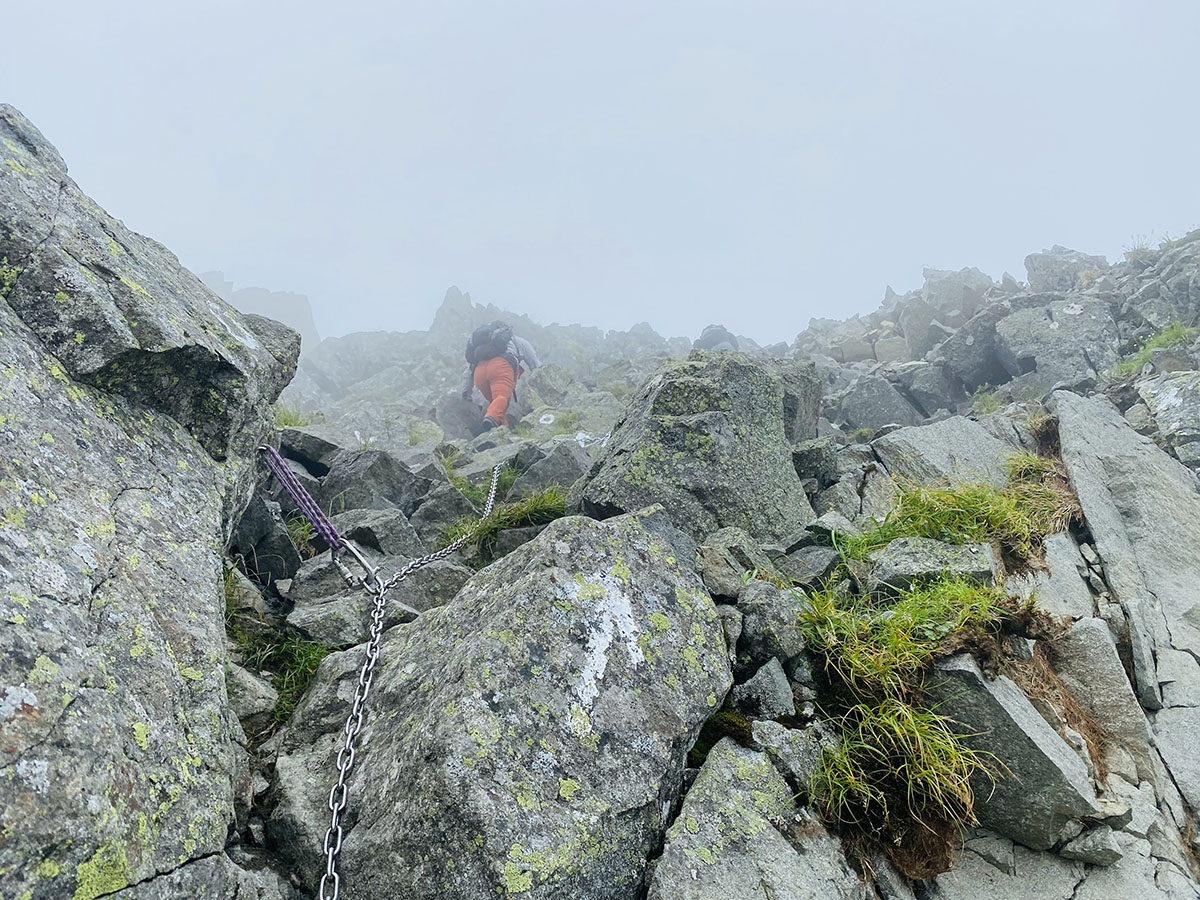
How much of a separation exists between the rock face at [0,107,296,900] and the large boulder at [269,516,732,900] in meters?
0.78

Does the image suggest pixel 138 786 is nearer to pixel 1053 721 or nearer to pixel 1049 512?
pixel 1053 721

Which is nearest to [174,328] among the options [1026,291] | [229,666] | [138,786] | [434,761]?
[229,666]

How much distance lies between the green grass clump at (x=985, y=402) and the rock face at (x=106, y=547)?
18.1m

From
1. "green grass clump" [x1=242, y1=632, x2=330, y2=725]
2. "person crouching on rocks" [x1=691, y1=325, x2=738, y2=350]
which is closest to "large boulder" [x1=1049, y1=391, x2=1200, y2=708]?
"green grass clump" [x1=242, y1=632, x2=330, y2=725]

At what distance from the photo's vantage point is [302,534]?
8812mm

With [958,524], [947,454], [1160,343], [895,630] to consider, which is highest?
[1160,343]

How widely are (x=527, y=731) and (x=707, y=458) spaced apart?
208 inches

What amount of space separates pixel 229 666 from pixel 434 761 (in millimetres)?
2684

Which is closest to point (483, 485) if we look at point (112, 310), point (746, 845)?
point (112, 310)

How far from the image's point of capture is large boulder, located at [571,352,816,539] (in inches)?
337

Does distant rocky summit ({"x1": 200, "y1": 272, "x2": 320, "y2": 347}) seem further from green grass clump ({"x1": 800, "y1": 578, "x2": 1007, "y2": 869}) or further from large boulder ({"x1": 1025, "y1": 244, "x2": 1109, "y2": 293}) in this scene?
green grass clump ({"x1": 800, "y1": 578, "x2": 1007, "y2": 869})

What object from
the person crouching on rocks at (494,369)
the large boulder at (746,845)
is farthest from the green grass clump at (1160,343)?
the person crouching on rocks at (494,369)

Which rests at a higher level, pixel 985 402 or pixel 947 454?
pixel 985 402

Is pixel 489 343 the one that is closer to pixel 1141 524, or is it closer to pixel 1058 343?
pixel 1058 343
